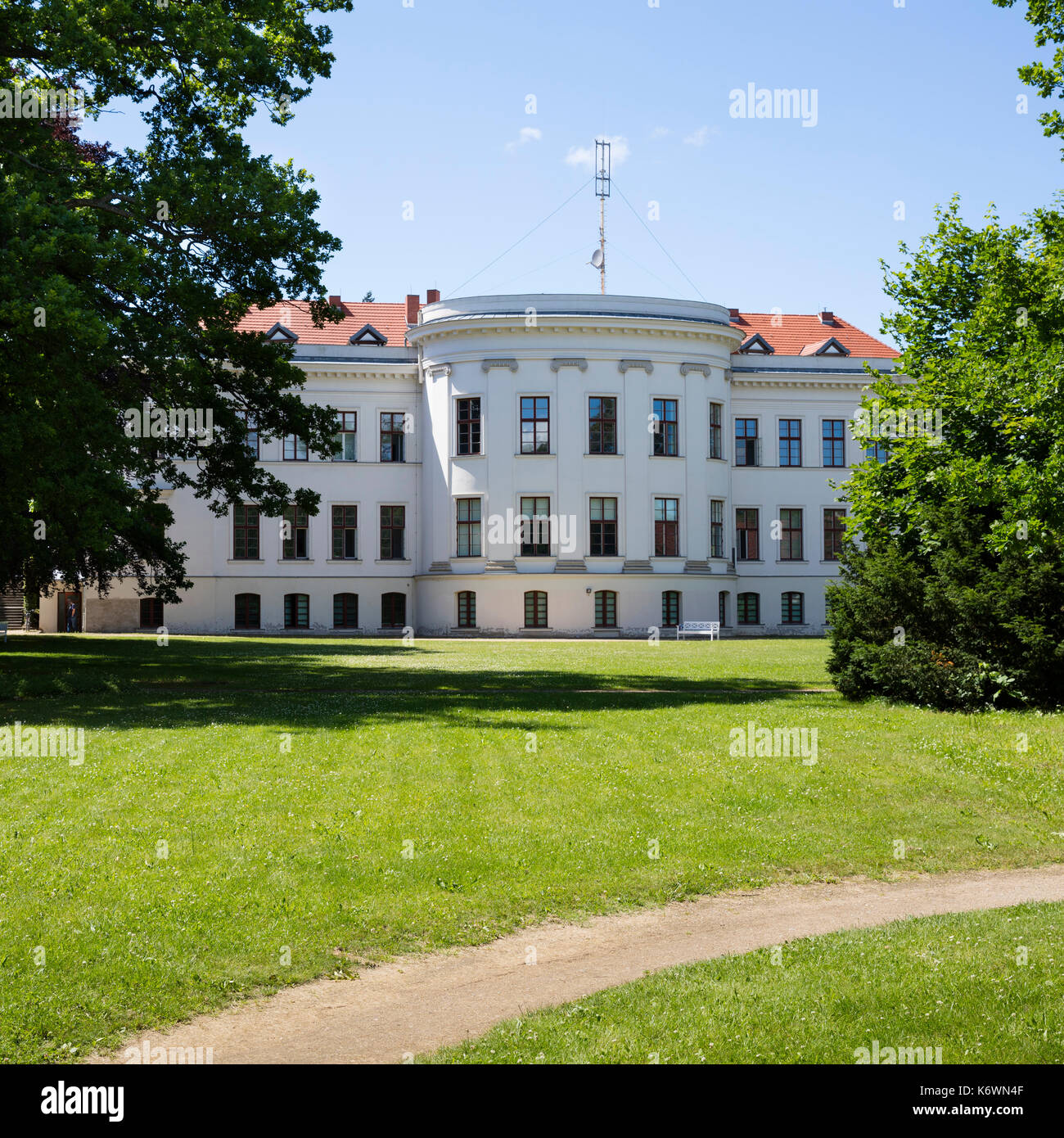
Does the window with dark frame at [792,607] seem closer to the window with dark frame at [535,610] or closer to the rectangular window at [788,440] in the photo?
the rectangular window at [788,440]

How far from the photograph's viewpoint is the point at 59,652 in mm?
34812

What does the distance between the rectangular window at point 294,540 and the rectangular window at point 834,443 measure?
26.6 m

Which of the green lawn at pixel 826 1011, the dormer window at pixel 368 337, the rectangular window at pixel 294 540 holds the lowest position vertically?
the green lawn at pixel 826 1011

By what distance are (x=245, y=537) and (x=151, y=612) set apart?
563 cm

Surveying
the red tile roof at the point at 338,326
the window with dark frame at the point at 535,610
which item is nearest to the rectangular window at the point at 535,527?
the window with dark frame at the point at 535,610

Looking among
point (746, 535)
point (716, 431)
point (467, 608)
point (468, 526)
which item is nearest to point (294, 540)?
point (468, 526)

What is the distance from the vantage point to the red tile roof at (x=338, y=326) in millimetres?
57719

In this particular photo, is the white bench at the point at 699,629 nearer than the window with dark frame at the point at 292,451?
Yes

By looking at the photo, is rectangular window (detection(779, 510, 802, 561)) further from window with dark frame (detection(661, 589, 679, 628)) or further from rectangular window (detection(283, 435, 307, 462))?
rectangular window (detection(283, 435, 307, 462))

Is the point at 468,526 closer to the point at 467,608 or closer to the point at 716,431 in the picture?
the point at 467,608

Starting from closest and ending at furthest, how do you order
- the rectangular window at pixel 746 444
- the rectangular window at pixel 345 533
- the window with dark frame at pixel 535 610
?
the window with dark frame at pixel 535 610 < the rectangular window at pixel 345 533 < the rectangular window at pixel 746 444

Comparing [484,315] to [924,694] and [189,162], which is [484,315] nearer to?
[189,162]

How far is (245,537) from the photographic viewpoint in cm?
5603
